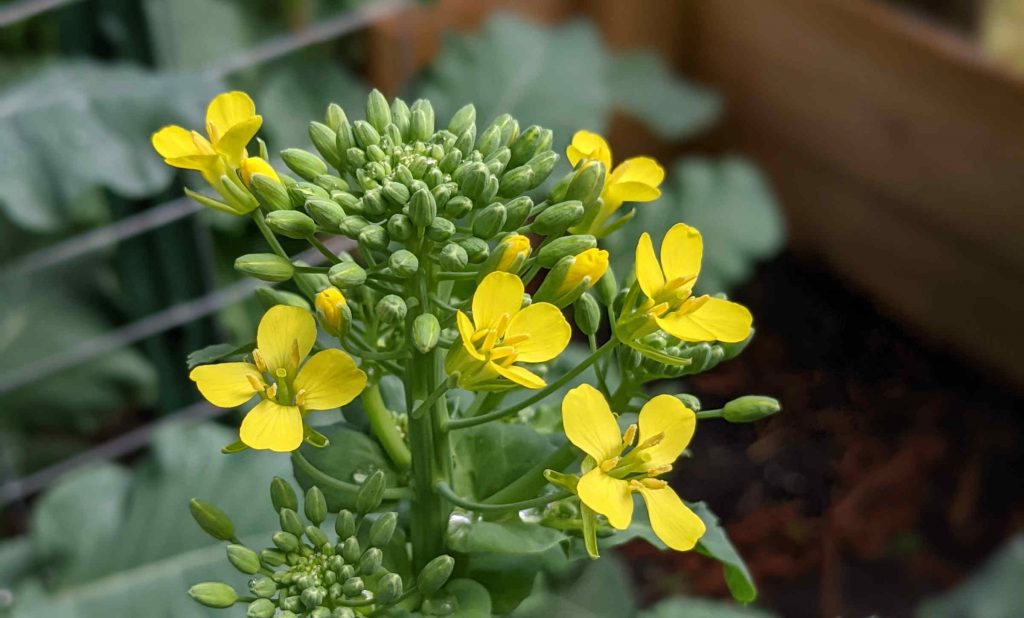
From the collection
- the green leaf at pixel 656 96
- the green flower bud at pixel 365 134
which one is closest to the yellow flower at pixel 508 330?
the green flower bud at pixel 365 134

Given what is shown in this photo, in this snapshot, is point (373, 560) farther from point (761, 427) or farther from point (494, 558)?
point (761, 427)

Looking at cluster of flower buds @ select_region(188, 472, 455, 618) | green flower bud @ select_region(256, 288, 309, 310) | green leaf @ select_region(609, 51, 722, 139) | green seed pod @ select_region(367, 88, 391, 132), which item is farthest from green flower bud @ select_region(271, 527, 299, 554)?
green leaf @ select_region(609, 51, 722, 139)

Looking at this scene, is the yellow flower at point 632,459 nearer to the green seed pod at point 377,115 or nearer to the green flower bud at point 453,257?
the green flower bud at point 453,257

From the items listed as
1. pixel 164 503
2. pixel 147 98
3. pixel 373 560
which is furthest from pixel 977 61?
pixel 373 560

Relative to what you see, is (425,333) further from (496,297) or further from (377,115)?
(377,115)

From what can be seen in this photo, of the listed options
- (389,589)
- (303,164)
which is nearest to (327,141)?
(303,164)
